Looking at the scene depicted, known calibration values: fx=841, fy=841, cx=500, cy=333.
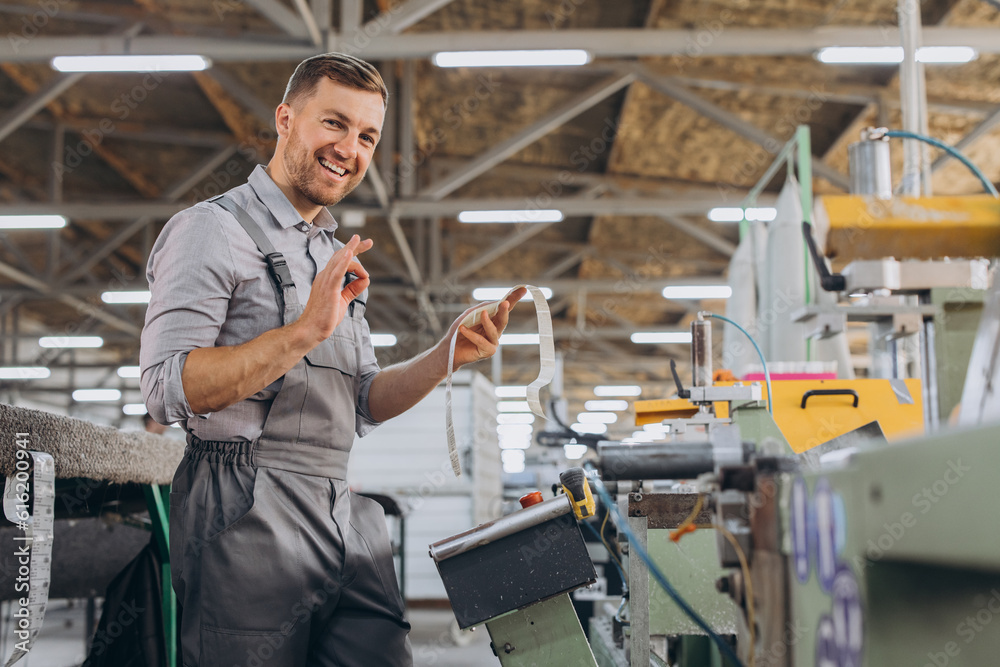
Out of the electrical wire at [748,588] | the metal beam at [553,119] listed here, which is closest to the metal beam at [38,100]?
the metal beam at [553,119]

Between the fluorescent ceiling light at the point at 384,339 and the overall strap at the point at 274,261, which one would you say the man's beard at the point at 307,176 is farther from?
the fluorescent ceiling light at the point at 384,339

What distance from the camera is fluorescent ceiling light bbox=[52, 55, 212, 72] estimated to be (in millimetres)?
4602

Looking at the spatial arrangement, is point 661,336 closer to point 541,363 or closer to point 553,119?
point 553,119

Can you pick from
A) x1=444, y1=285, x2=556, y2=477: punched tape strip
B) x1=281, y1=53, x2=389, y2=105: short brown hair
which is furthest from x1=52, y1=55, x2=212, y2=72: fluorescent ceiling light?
x1=444, y1=285, x2=556, y2=477: punched tape strip

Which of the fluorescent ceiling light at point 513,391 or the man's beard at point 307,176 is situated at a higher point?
the man's beard at point 307,176

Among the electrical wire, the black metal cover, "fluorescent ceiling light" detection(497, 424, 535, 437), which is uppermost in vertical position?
the electrical wire

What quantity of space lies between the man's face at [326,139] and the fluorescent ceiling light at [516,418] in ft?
54.0

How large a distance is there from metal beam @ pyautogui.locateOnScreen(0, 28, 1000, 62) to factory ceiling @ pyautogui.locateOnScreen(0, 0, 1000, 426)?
0.5 inches

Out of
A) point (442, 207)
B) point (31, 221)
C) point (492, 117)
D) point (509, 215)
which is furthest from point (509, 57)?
point (31, 221)

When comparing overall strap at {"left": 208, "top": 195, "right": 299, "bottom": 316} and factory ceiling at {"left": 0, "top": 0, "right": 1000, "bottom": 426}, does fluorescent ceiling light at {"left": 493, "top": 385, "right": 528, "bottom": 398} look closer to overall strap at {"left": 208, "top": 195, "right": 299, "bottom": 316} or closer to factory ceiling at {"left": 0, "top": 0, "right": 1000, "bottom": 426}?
factory ceiling at {"left": 0, "top": 0, "right": 1000, "bottom": 426}

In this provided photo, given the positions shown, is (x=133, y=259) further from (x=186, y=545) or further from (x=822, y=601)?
(x=822, y=601)

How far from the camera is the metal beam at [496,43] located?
454cm

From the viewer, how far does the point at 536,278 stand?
10055 millimetres

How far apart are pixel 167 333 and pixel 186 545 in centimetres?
31
